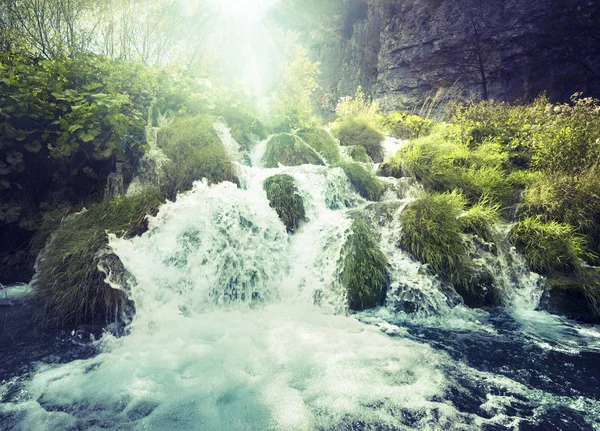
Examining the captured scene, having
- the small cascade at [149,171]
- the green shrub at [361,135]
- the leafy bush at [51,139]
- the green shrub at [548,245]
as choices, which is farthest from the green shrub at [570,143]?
the leafy bush at [51,139]

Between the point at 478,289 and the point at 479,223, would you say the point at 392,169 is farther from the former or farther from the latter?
the point at 478,289

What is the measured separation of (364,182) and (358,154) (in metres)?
1.77

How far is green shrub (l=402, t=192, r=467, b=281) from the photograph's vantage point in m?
3.76

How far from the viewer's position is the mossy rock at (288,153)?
6344 mm

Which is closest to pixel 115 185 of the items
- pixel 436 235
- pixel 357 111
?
pixel 436 235

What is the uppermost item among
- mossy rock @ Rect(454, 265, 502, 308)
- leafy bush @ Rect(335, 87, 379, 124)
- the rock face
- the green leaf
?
the rock face

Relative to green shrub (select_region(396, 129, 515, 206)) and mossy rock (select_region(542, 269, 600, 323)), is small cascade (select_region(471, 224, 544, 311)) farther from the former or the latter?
green shrub (select_region(396, 129, 515, 206))

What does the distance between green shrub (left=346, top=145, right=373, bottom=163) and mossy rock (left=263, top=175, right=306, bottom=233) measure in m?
2.69

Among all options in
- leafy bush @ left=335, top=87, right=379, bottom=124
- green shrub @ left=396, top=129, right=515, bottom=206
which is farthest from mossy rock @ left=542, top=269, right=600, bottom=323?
leafy bush @ left=335, top=87, right=379, bottom=124

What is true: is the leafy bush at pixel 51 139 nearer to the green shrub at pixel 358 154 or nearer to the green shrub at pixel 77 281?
the green shrub at pixel 77 281

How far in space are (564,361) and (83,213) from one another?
5.24m

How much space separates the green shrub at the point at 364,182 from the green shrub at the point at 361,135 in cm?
182

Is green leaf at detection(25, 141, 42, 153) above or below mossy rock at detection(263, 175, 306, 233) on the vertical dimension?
above

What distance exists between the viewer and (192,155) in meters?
5.16
